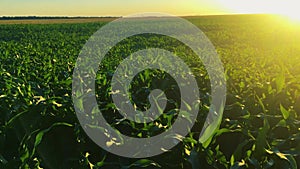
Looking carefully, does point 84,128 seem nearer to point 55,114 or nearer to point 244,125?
point 55,114

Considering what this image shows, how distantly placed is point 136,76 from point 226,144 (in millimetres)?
2790

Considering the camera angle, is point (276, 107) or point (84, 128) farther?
point (276, 107)

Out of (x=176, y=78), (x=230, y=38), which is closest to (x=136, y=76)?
(x=176, y=78)

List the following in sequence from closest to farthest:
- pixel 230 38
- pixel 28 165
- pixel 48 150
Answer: pixel 28 165 < pixel 48 150 < pixel 230 38

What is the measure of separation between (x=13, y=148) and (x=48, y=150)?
0.37 m

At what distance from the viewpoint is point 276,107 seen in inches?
149

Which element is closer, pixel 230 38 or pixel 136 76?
pixel 136 76

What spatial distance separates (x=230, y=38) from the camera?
Answer: 1128 inches

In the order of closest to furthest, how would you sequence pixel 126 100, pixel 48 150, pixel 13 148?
pixel 48 150 < pixel 13 148 < pixel 126 100

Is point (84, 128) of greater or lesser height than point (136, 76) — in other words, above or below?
above

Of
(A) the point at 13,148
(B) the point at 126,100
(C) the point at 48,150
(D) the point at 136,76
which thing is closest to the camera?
(C) the point at 48,150

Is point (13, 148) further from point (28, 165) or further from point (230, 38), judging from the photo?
point (230, 38)

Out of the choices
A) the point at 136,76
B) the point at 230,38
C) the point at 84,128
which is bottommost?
the point at 230,38

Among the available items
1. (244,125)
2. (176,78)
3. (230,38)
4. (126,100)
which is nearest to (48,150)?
(126,100)
